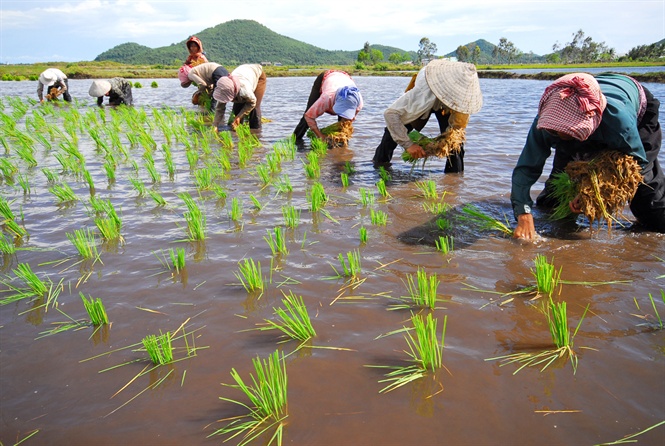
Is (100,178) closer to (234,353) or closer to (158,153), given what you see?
(158,153)

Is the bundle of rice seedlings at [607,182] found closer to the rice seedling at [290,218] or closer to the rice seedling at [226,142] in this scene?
the rice seedling at [290,218]

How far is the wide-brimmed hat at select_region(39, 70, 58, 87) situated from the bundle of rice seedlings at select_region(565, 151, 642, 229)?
13763mm

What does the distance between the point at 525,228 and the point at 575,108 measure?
0.88m

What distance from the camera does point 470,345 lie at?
6.35 feet

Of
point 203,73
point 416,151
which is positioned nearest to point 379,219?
point 416,151

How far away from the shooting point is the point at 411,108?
4211mm

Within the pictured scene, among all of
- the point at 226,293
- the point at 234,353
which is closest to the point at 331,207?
the point at 226,293

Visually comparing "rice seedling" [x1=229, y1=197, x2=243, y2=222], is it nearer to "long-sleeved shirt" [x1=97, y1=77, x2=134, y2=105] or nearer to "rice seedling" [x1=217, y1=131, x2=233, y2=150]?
"rice seedling" [x1=217, y1=131, x2=233, y2=150]

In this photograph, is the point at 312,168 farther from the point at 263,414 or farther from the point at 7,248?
the point at 263,414

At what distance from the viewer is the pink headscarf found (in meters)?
2.45

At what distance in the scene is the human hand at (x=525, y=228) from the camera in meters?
3.03

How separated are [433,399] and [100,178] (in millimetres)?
4436

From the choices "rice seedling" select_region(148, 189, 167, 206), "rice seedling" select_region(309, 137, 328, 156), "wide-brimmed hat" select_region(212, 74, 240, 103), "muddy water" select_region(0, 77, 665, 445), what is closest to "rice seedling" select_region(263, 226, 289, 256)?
"muddy water" select_region(0, 77, 665, 445)

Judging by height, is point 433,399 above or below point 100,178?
below
